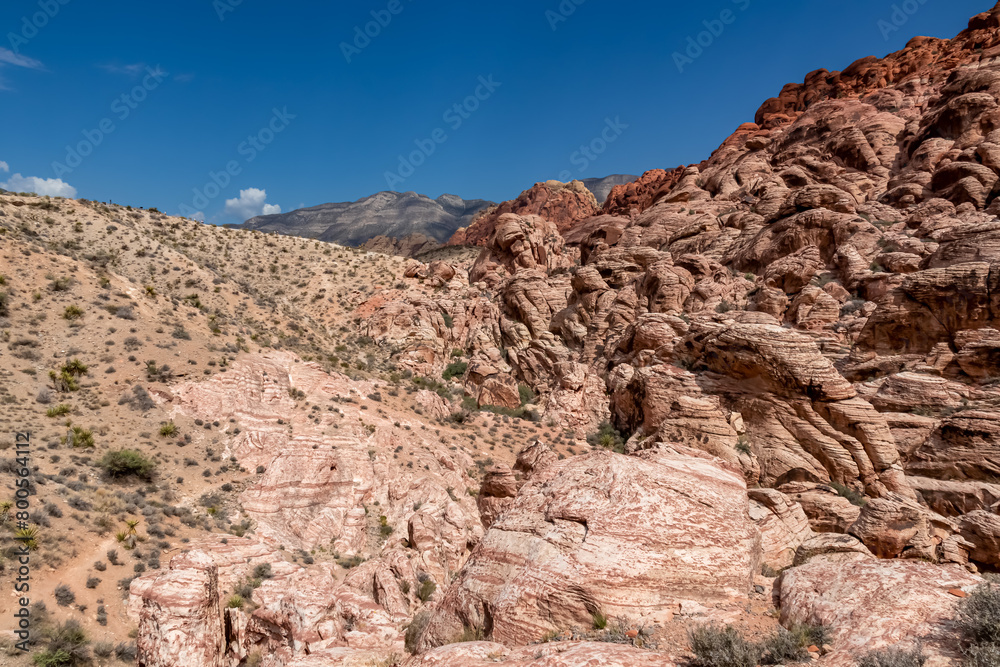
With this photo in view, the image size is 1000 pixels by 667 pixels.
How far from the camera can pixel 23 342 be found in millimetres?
19672

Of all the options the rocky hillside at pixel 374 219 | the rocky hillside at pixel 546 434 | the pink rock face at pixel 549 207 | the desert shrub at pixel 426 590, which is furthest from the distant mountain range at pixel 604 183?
the desert shrub at pixel 426 590

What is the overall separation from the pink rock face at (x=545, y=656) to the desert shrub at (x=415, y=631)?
206 cm

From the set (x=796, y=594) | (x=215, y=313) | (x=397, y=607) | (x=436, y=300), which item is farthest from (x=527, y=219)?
(x=796, y=594)

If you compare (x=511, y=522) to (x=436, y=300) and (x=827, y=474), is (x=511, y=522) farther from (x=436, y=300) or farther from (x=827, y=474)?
(x=436, y=300)

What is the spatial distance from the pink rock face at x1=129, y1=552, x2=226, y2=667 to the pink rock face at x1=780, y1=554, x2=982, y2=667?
10.9 metres

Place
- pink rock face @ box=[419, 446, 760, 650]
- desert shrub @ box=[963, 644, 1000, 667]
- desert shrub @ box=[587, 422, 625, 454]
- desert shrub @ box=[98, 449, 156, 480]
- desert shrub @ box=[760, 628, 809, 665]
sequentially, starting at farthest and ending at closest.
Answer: desert shrub @ box=[587, 422, 625, 454]
desert shrub @ box=[98, 449, 156, 480]
pink rock face @ box=[419, 446, 760, 650]
desert shrub @ box=[760, 628, 809, 665]
desert shrub @ box=[963, 644, 1000, 667]

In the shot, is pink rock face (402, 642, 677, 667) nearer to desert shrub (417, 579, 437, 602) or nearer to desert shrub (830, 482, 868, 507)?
desert shrub (417, 579, 437, 602)

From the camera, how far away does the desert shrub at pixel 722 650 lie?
19.2 feet

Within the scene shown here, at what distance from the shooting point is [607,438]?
27859 mm

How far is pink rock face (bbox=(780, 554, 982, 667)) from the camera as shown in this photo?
5691mm

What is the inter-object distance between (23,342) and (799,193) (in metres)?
46.6

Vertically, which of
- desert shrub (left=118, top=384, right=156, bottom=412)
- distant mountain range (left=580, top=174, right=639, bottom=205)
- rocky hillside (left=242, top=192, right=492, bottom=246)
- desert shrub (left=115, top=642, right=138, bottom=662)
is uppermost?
distant mountain range (left=580, top=174, right=639, bottom=205)

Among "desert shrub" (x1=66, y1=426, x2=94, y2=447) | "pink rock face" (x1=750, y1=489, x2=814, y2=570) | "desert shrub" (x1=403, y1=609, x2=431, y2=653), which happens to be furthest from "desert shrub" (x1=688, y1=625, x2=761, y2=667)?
"desert shrub" (x1=66, y1=426, x2=94, y2=447)

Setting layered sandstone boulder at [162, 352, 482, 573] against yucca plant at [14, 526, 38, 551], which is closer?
yucca plant at [14, 526, 38, 551]
